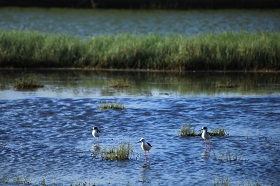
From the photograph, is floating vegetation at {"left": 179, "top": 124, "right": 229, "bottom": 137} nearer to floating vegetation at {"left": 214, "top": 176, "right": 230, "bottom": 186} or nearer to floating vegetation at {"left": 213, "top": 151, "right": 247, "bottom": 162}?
floating vegetation at {"left": 213, "top": 151, "right": 247, "bottom": 162}

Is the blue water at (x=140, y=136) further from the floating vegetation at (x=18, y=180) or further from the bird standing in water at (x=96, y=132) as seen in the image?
the bird standing in water at (x=96, y=132)

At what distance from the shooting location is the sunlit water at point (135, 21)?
5453 cm

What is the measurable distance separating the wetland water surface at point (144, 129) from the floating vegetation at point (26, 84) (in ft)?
1.41

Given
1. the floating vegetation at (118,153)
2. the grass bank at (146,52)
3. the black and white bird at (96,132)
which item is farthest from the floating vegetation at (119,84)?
the floating vegetation at (118,153)

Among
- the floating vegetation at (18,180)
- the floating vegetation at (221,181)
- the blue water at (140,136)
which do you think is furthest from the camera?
the blue water at (140,136)

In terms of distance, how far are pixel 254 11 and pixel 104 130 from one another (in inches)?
2085

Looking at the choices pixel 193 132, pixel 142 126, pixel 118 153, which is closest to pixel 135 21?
pixel 142 126

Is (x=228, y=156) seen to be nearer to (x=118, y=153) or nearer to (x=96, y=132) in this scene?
(x=118, y=153)

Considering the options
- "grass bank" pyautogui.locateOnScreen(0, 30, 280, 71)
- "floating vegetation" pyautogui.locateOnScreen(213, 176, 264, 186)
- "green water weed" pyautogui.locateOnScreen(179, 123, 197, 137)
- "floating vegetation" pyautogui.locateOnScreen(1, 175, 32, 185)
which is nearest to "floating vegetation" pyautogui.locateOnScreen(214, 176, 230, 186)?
"floating vegetation" pyautogui.locateOnScreen(213, 176, 264, 186)

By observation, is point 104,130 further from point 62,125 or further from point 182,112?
point 182,112

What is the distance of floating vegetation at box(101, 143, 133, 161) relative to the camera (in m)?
15.2

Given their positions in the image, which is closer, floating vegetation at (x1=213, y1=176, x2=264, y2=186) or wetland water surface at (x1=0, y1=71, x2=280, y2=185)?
floating vegetation at (x1=213, y1=176, x2=264, y2=186)

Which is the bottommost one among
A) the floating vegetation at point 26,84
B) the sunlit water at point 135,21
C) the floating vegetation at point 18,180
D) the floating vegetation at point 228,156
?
the floating vegetation at point 18,180

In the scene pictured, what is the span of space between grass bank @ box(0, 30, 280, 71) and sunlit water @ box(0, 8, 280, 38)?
18.7 metres
